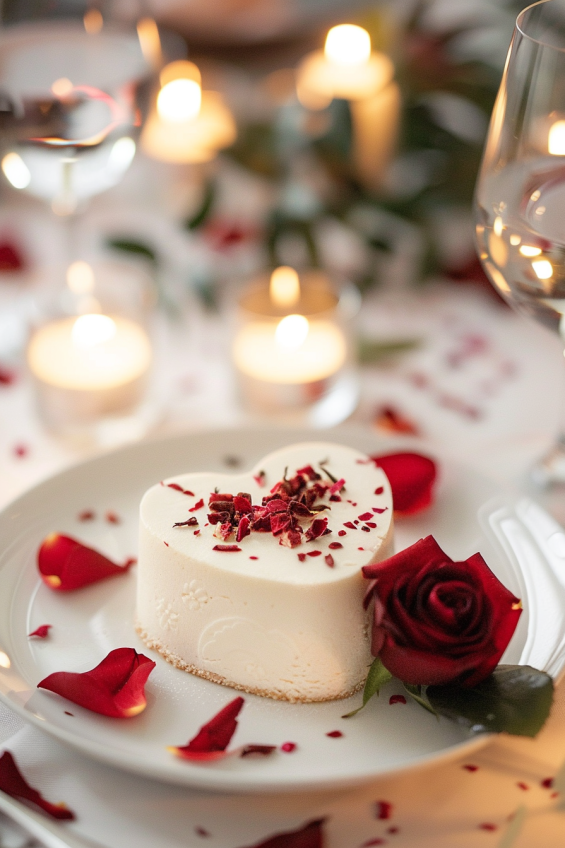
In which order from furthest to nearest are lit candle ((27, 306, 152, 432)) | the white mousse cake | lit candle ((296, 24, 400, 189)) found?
lit candle ((296, 24, 400, 189)) < lit candle ((27, 306, 152, 432)) < the white mousse cake

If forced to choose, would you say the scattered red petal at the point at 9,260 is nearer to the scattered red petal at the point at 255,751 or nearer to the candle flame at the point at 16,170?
the candle flame at the point at 16,170

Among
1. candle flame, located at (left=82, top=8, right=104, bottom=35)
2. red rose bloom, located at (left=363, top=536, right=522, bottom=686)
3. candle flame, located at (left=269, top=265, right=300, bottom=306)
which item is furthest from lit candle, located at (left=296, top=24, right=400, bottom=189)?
red rose bloom, located at (left=363, top=536, right=522, bottom=686)

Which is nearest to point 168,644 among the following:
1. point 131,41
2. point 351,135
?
point 131,41

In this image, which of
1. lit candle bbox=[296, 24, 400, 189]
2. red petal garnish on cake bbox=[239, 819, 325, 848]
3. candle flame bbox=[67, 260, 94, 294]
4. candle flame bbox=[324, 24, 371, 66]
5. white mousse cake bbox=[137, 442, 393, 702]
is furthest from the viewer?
candle flame bbox=[324, 24, 371, 66]

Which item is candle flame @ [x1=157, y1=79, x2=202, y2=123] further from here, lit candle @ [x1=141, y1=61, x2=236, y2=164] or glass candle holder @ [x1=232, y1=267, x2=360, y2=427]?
glass candle holder @ [x1=232, y1=267, x2=360, y2=427]

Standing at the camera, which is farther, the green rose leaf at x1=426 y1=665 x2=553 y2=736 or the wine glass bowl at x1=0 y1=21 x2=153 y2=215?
the wine glass bowl at x1=0 y1=21 x2=153 y2=215

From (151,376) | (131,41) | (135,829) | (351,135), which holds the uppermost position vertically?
(131,41)

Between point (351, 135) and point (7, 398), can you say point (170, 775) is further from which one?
point (351, 135)
